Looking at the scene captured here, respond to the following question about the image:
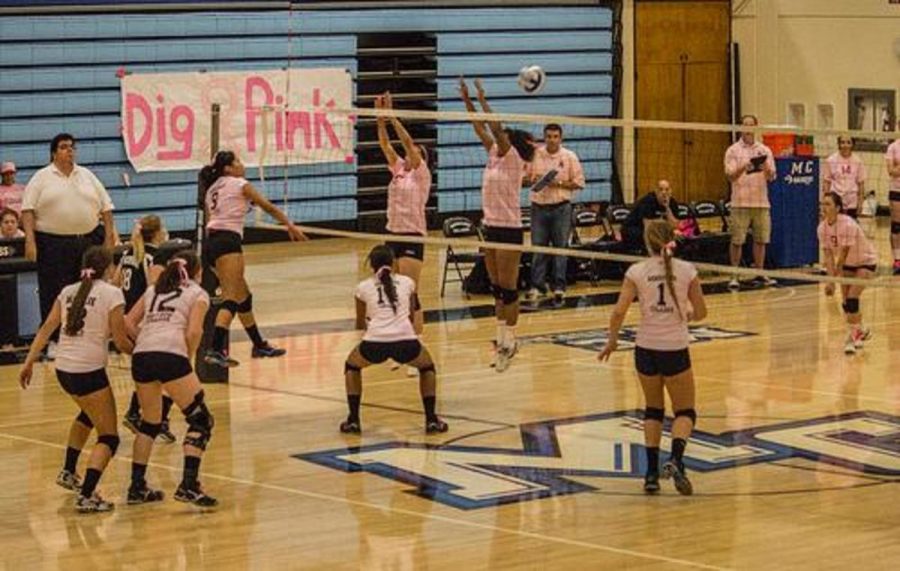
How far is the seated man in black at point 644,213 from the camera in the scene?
24.1 meters

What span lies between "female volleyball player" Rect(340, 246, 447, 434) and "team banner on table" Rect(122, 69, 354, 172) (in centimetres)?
1219

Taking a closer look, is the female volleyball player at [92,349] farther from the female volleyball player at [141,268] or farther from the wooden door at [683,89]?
the wooden door at [683,89]

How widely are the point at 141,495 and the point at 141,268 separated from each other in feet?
9.75

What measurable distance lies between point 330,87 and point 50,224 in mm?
12116

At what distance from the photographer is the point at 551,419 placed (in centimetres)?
1705

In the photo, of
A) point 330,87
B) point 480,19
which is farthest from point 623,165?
point 330,87

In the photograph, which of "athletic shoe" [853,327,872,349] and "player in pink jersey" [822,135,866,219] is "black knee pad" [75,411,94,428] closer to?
"athletic shoe" [853,327,872,349]

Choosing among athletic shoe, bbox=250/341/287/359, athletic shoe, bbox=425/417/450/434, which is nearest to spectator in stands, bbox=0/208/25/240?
athletic shoe, bbox=250/341/287/359

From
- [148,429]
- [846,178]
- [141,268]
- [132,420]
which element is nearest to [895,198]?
[846,178]

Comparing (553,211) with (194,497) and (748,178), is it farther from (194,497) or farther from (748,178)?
(194,497)

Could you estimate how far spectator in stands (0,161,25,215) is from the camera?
2369cm

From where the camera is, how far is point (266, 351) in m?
19.5

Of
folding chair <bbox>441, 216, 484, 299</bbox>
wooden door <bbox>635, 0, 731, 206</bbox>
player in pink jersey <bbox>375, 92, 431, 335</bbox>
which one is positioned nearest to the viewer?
player in pink jersey <bbox>375, 92, 431, 335</bbox>

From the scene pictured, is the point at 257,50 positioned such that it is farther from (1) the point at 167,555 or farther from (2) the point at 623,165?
(1) the point at 167,555
